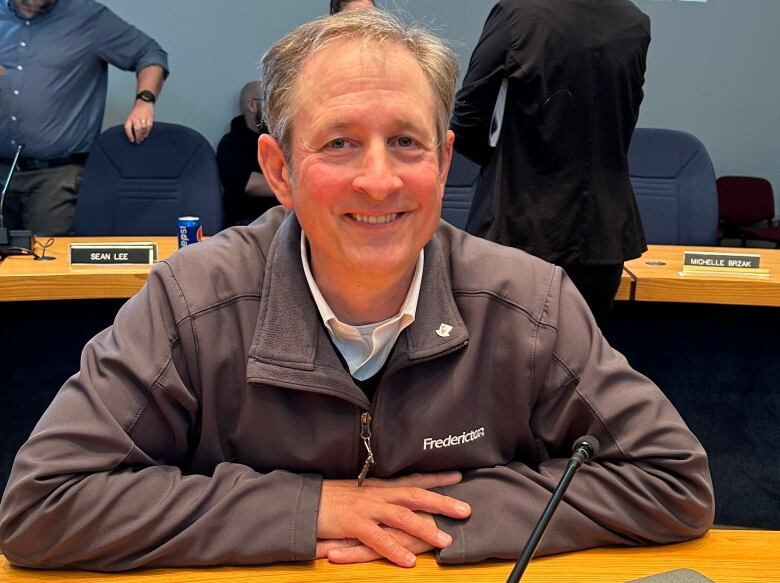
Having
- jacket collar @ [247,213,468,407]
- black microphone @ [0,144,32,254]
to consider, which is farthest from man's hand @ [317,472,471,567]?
black microphone @ [0,144,32,254]

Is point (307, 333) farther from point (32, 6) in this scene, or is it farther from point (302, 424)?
point (32, 6)

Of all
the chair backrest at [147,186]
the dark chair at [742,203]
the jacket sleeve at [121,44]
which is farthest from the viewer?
the dark chair at [742,203]

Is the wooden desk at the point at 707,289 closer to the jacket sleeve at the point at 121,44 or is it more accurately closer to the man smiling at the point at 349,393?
the man smiling at the point at 349,393

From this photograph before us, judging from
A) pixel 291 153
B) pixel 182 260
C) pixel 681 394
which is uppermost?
pixel 291 153

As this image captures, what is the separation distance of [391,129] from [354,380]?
0.32 metres

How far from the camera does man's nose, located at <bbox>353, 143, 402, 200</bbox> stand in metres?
1.00

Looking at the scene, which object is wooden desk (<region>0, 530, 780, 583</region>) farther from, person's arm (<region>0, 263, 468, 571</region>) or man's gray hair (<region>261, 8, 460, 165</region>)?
man's gray hair (<region>261, 8, 460, 165</region>)

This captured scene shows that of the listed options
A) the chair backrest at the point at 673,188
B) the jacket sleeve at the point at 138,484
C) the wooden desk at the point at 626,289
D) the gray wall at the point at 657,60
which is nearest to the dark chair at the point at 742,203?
the gray wall at the point at 657,60

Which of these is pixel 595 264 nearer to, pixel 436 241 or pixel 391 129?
pixel 436 241

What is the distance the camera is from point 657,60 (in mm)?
4871

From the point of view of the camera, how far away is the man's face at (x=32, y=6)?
3164 mm

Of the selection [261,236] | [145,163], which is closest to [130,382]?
[261,236]

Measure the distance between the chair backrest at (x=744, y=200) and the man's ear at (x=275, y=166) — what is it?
4390 millimetres

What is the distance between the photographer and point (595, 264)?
2.13 m
